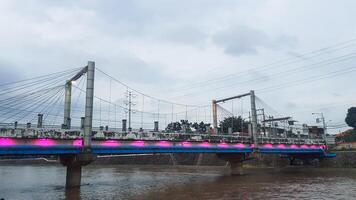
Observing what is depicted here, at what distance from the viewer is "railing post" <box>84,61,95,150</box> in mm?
45594

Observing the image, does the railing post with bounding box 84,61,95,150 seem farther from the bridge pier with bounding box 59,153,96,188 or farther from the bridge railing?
the bridge pier with bounding box 59,153,96,188

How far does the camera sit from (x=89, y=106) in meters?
46.4

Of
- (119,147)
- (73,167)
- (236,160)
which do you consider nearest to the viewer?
(73,167)

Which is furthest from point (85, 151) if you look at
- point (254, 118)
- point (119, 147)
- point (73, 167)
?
point (254, 118)

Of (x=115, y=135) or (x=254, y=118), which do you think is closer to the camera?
(x=115, y=135)

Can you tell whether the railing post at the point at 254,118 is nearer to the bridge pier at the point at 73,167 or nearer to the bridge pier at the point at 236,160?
the bridge pier at the point at 236,160

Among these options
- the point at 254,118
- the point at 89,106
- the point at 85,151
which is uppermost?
the point at 254,118

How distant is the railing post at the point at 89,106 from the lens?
45.6m

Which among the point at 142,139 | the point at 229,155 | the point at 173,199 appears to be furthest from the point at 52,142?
the point at 229,155

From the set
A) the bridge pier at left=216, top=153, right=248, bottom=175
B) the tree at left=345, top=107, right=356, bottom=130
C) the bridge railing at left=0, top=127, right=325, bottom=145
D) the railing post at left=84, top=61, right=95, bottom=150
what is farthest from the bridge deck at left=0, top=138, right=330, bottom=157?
the tree at left=345, top=107, right=356, bottom=130

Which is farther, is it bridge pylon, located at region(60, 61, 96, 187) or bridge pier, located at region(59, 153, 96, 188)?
bridge pier, located at region(59, 153, 96, 188)

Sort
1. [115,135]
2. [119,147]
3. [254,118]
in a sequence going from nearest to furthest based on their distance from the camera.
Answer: [115,135] < [119,147] < [254,118]

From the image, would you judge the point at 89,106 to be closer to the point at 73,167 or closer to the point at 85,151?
the point at 85,151

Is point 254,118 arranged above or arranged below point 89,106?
above
